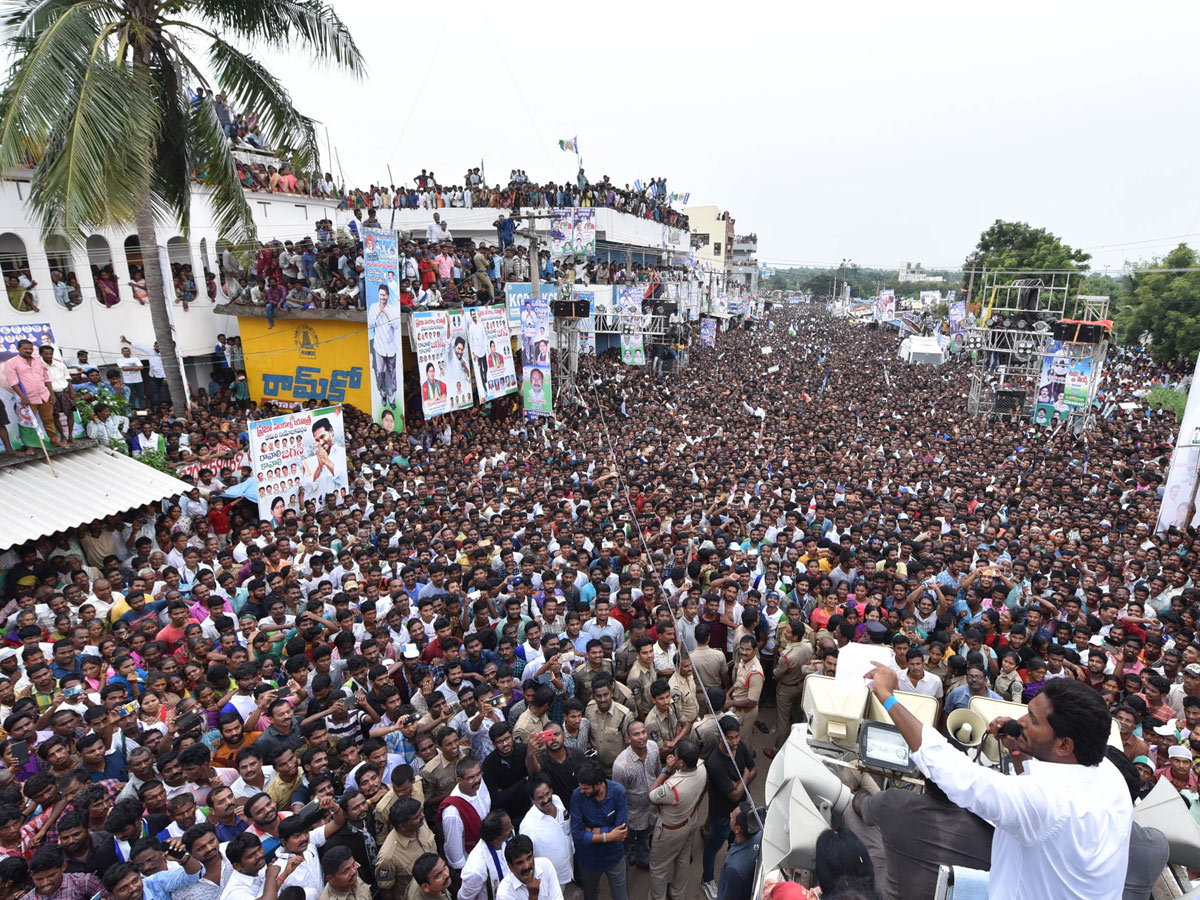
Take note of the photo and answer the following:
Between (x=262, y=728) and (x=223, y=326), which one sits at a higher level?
(x=223, y=326)

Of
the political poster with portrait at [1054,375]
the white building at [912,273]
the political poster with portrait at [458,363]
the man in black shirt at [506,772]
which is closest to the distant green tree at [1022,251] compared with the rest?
the political poster with portrait at [1054,375]

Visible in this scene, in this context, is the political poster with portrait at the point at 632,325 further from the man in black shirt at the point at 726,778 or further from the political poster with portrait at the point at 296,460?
the man in black shirt at the point at 726,778

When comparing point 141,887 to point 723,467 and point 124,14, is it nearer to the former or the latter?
point 723,467

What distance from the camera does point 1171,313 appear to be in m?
30.3

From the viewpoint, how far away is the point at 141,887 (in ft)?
9.96

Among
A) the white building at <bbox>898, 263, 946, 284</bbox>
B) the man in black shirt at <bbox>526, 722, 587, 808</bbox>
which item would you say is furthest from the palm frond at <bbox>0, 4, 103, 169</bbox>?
the white building at <bbox>898, 263, 946, 284</bbox>

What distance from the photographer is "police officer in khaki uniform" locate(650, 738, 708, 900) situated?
3.81m

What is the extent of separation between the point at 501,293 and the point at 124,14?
9854 millimetres

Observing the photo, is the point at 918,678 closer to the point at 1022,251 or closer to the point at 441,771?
the point at 441,771

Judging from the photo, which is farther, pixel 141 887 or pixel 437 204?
pixel 437 204

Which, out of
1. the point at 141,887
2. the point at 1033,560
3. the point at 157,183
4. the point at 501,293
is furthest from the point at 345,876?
the point at 501,293

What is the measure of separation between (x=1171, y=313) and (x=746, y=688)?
36.5 m

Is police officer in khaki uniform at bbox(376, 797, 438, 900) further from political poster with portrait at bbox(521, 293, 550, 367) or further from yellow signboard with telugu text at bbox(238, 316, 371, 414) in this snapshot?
political poster with portrait at bbox(521, 293, 550, 367)

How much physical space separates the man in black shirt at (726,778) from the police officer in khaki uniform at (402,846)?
1.72 m
